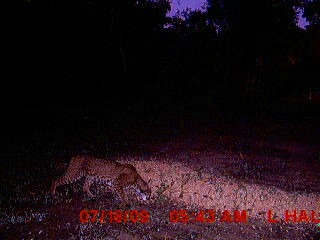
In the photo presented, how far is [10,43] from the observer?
22812 millimetres

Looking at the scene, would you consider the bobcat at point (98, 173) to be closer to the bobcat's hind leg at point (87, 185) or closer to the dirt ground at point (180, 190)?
the bobcat's hind leg at point (87, 185)

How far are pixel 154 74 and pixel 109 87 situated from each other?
270 inches

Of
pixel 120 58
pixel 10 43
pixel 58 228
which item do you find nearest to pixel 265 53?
pixel 120 58
